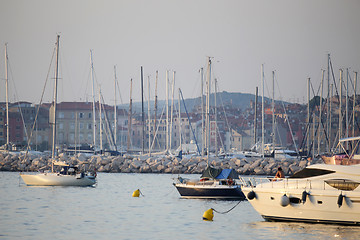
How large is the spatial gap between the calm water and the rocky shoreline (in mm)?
20733

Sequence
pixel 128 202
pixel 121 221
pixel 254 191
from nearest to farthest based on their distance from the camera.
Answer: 1. pixel 254 191
2. pixel 121 221
3. pixel 128 202

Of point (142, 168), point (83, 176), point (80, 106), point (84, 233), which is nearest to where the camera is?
point (84, 233)

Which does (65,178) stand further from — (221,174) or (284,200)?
(284,200)

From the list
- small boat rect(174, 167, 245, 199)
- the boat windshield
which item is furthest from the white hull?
the boat windshield

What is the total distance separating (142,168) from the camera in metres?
61.2

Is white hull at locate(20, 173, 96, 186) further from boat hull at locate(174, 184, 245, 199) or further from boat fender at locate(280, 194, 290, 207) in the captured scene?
boat fender at locate(280, 194, 290, 207)

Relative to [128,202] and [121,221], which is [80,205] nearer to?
[128,202]

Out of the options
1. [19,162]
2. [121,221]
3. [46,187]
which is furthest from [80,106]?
[121,221]

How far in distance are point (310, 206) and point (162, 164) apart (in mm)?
39717

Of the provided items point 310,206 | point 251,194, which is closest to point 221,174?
point 251,194

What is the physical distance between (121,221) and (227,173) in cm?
750

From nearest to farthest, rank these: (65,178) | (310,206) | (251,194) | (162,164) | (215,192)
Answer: (310,206), (251,194), (215,192), (65,178), (162,164)

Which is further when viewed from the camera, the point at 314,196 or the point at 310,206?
the point at 310,206

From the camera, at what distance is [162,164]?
61688 millimetres
